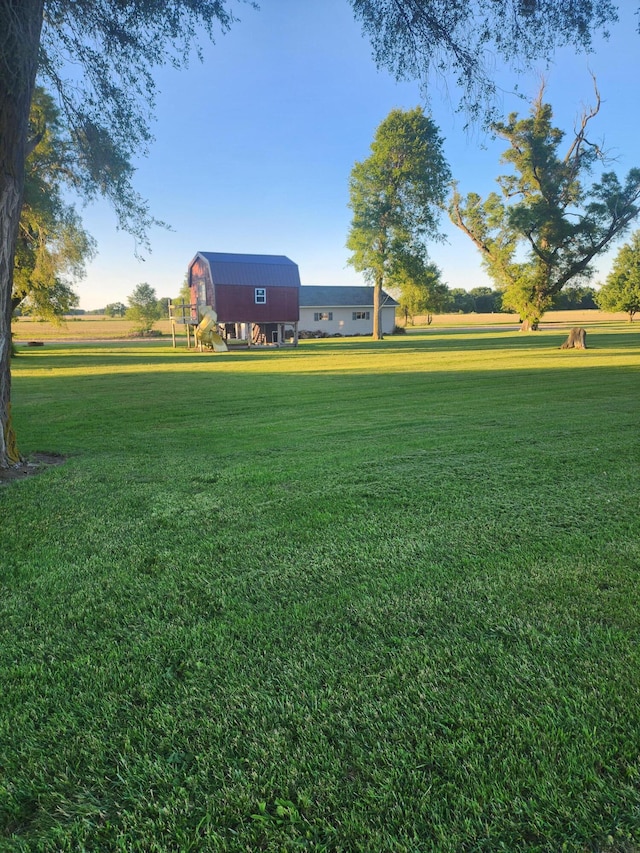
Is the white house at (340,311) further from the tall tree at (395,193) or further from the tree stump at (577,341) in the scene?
the tree stump at (577,341)

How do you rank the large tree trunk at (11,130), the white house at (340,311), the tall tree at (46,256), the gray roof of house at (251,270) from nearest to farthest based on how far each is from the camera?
the large tree trunk at (11,130) → the tall tree at (46,256) → the gray roof of house at (251,270) → the white house at (340,311)

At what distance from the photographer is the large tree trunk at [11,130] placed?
4090mm

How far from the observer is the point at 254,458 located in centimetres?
557

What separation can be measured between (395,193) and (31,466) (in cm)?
3340

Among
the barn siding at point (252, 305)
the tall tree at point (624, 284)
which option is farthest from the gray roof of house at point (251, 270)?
the tall tree at point (624, 284)

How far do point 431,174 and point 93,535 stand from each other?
35.6 metres

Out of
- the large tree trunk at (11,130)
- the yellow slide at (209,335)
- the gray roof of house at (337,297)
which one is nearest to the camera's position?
the large tree trunk at (11,130)

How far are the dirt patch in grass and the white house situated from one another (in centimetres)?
4119

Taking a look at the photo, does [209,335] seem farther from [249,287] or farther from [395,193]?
[395,193]

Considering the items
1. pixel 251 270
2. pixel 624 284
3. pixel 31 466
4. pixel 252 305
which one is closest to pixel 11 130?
pixel 31 466

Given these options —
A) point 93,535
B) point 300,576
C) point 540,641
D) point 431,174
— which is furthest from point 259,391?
point 431,174

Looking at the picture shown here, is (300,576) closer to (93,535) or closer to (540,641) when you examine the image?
(540,641)

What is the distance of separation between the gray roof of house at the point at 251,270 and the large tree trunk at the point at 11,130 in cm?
2610

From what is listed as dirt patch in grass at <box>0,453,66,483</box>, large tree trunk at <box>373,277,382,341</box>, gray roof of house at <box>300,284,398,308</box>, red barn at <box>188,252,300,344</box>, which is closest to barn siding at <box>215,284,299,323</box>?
red barn at <box>188,252,300,344</box>
